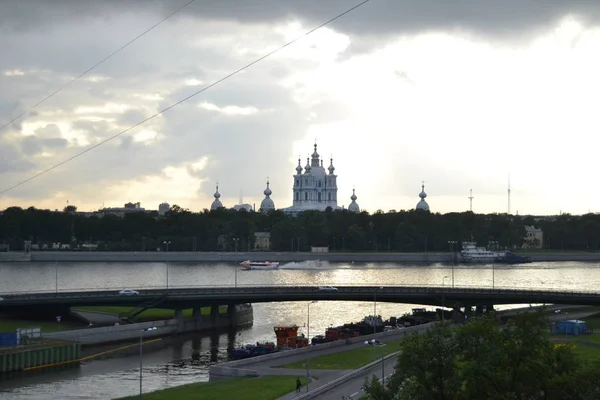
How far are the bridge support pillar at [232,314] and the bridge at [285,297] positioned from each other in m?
1.69

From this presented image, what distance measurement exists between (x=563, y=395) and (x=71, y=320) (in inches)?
2395

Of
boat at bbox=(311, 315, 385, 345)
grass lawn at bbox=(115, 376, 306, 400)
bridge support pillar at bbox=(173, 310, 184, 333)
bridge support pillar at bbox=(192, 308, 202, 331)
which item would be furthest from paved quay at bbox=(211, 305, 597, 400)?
bridge support pillar at bbox=(192, 308, 202, 331)

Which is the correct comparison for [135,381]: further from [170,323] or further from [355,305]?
[355,305]

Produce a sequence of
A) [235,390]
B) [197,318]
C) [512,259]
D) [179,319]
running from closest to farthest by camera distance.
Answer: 1. [235,390]
2. [179,319]
3. [197,318]
4. [512,259]

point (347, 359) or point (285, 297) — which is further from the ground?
point (285, 297)

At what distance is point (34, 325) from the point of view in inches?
3332

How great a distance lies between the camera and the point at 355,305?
366 ft

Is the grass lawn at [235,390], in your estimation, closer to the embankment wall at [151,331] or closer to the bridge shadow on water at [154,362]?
the bridge shadow on water at [154,362]

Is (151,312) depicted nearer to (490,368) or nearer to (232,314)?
(232,314)

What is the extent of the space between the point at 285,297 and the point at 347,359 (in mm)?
28882

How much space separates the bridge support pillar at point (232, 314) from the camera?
93.4 m

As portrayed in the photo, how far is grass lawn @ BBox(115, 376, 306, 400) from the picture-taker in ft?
168

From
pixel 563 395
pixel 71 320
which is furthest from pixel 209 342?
pixel 563 395

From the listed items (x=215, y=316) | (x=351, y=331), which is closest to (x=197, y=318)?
(x=215, y=316)
